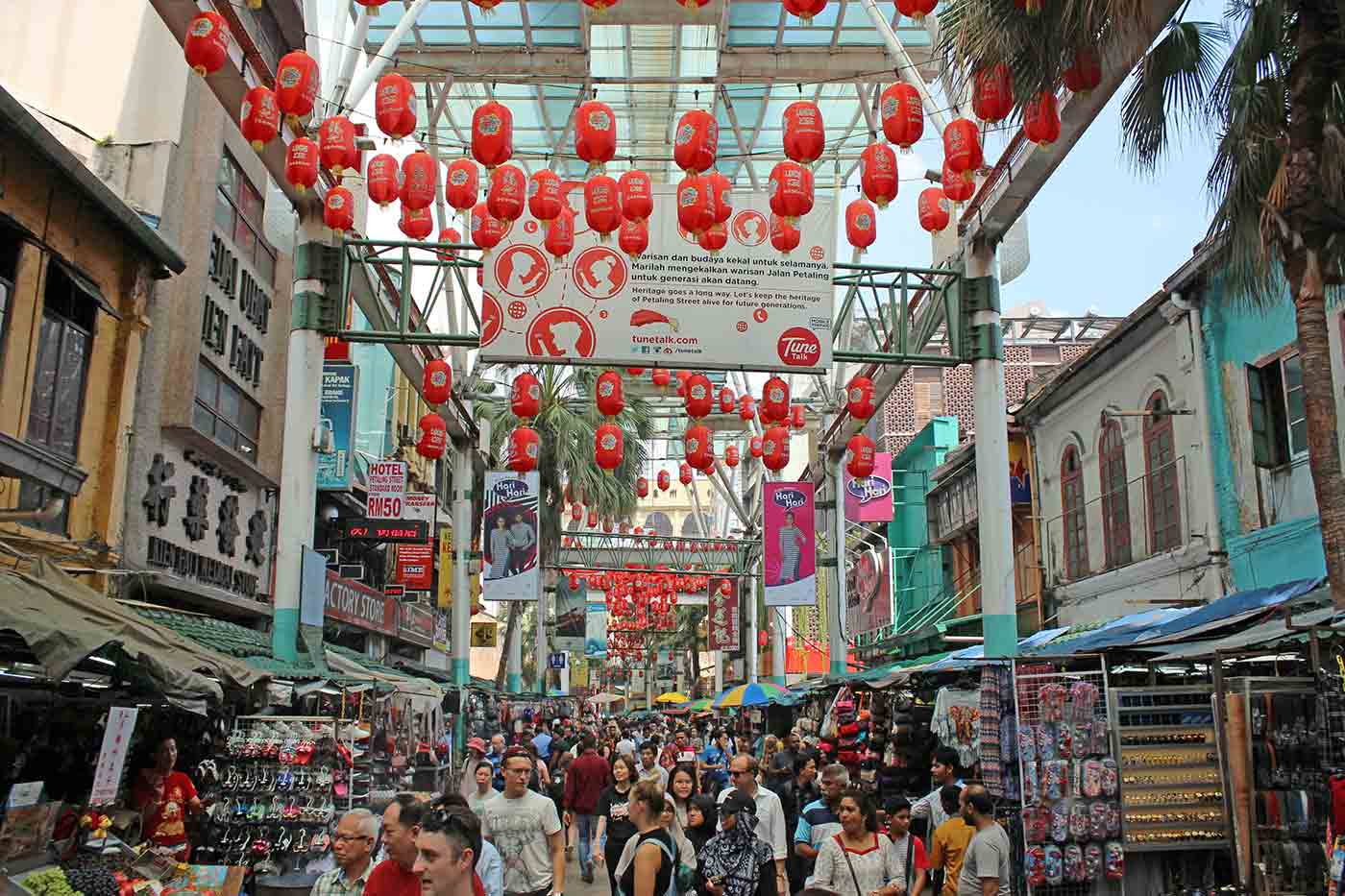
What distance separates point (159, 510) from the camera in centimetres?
1605

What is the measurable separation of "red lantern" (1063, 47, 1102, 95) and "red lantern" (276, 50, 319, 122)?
302 inches

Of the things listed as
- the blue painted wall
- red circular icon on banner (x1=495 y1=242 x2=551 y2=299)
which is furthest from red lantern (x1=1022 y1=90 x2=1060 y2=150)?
red circular icon on banner (x1=495 y1=242 x2=551 y2=299)

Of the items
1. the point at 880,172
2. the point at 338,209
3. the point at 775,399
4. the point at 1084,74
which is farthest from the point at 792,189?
the point at 775,399

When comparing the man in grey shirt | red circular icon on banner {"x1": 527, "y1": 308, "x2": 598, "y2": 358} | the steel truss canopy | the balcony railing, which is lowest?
the man in grey shirt

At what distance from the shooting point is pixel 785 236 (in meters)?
16.3

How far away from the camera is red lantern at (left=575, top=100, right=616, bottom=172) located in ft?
43.7

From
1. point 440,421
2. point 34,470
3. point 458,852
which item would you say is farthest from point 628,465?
point 458,852

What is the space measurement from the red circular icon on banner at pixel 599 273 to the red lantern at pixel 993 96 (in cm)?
652

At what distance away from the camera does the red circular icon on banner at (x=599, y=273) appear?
56.0 ft

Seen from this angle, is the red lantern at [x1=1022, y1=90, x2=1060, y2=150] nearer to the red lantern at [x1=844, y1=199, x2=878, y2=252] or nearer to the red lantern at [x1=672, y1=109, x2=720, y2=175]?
the red lantern at [x1=672, y1=109, x2=720, y2=175]

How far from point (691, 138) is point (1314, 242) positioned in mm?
6674

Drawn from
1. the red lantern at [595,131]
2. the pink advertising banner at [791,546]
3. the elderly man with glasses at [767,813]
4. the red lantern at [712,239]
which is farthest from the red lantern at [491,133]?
the pink advertising banner at [791,546]

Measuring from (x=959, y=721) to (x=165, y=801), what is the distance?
883cm

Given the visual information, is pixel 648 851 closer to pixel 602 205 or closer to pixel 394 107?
pixel 394 107
